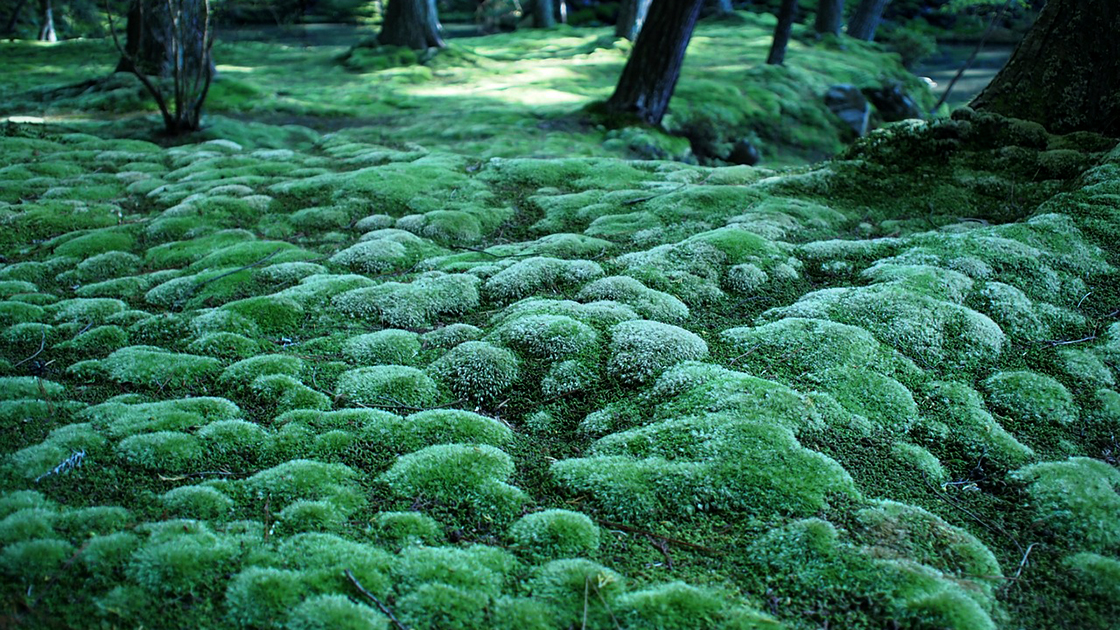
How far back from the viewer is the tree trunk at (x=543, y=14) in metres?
33.7

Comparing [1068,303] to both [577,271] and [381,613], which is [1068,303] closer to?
[577,271]

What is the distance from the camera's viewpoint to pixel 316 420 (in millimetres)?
4016

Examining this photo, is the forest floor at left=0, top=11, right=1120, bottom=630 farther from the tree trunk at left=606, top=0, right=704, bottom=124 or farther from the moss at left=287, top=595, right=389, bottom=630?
the tree trunk at left=606, top=0, right=704, bottom=124

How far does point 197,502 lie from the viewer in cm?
319

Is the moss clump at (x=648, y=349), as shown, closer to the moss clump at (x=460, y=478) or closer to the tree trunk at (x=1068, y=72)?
the moss clump at (x=460, y=478)

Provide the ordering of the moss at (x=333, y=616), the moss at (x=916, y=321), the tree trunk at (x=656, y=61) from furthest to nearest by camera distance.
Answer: the tree trunk at (x=656, y=61) → the moss at (x=916, y=321) → the moss at (x=333, y=616)

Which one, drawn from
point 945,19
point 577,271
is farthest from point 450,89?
point 945,19

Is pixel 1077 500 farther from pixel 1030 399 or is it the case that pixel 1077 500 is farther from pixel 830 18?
pixel 830 18

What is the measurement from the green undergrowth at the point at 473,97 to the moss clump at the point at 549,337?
7046mm

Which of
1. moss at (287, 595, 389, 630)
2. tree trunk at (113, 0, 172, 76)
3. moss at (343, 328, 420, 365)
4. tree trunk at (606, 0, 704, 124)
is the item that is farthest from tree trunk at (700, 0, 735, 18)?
moss at (287, 595, 389, 630)

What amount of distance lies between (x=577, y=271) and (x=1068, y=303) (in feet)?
13.4

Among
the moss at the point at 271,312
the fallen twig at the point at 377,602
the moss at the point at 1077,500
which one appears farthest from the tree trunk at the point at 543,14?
the fallen twig at the point at 377,602

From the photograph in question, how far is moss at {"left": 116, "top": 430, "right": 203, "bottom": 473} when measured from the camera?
11.4 ft

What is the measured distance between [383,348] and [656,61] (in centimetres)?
956
